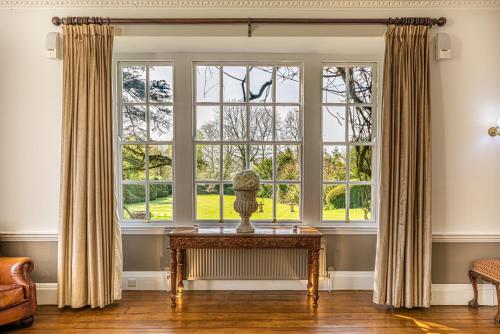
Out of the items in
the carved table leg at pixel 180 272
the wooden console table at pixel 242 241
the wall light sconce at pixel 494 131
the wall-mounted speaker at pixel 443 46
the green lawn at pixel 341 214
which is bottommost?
the carved table leg at pixel 180 272

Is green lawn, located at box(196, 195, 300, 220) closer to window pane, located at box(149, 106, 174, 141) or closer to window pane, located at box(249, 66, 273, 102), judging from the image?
window pane, located at box(149, 106, 174, 141)

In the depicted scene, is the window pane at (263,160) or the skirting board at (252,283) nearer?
the skirting board at (252,283)

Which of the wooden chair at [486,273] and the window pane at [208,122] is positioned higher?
the window pane at [208,122]

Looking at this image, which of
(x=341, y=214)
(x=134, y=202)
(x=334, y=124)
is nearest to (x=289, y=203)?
(x=341, y=214)

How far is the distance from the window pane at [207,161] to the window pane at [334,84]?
128 centimetres

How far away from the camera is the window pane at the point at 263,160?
362 cm

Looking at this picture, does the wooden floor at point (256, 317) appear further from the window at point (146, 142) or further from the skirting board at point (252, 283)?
the window at point (146, 142)

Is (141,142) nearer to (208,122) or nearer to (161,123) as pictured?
(161,123)

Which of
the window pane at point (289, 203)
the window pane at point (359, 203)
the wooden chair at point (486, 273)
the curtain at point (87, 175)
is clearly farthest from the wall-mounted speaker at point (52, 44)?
the wooden chair at point (486, 273)

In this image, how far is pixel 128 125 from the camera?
11.8ft

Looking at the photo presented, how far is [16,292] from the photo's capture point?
8.67ft

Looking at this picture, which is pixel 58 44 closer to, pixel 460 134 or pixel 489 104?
Answer: pixel 460 134

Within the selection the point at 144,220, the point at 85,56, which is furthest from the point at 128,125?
the point at 144,220

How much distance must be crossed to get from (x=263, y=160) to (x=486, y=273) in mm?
2262
